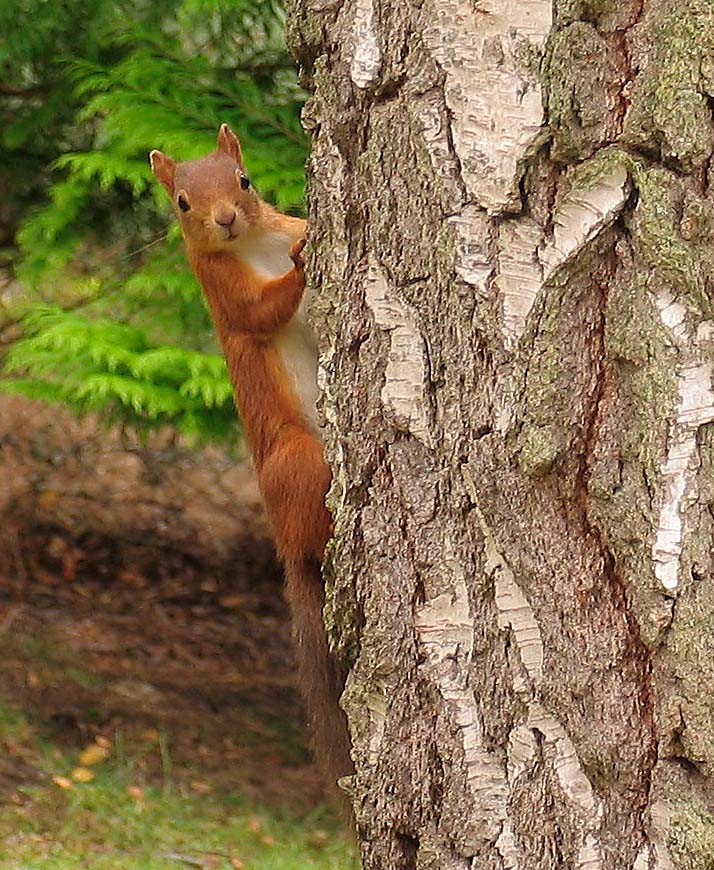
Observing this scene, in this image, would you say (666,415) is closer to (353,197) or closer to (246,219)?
(353,197)

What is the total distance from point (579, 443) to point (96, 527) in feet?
17.0

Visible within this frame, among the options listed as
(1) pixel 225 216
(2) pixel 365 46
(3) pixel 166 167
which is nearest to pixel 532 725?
(2) pixel 365 46

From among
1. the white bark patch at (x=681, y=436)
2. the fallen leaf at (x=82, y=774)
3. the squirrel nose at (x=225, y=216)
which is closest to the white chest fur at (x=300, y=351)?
the squirrel nose at (x=225, y=216)

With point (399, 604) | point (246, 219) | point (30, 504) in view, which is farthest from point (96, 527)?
point (399, 604)

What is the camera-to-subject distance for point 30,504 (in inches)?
257

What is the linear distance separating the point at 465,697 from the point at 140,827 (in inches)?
120

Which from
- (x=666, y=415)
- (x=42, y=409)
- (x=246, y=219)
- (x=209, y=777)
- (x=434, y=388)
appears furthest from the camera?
(x=42, y=409)

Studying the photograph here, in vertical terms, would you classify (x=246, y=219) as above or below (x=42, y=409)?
above

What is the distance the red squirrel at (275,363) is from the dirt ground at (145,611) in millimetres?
2374

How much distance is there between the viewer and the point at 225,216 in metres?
2.90

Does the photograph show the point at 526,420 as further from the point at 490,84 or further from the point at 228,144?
the point at 228,144

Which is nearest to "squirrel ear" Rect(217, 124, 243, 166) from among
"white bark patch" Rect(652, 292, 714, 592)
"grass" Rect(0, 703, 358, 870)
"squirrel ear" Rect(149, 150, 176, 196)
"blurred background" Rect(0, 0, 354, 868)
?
"squirrel ear" Rect(149, 150, 176, 196)

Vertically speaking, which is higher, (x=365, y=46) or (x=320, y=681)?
(x=365, y=46)

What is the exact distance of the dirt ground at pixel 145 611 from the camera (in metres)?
5.09
